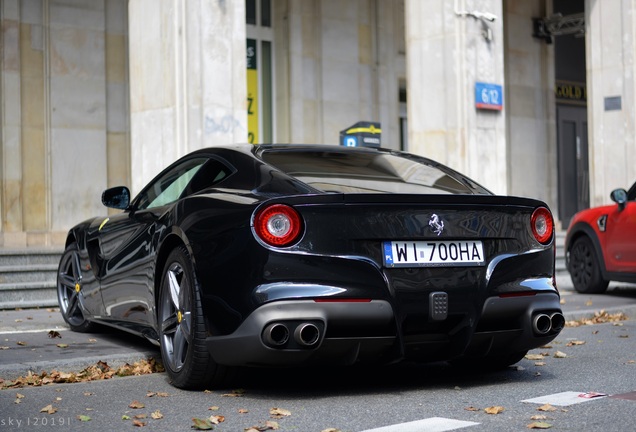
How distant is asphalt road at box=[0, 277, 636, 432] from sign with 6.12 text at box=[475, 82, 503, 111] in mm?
7751

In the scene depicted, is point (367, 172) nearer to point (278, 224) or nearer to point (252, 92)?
point (278, 224)

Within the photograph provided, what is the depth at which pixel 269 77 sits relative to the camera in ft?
61.5

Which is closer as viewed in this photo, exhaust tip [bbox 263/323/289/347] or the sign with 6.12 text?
exhaust tip [bbox 263/323/289/347]

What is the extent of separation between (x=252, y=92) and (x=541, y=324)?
42.5 ft

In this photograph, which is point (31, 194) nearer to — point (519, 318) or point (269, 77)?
point (269, 77)

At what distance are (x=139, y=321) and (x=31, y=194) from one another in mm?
9417

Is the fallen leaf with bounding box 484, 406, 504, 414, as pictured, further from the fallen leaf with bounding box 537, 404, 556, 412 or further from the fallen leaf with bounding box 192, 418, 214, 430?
the fallen leaf with bounding box 192, 418, 214, 430

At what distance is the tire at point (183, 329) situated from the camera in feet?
18.5

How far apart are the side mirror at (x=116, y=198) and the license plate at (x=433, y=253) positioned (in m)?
2.60

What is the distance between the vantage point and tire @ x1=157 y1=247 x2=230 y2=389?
222 inches

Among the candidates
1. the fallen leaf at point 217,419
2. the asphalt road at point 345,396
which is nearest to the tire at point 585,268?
the asphalt road at point 345,396

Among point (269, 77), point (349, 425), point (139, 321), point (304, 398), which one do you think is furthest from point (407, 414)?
→ point (269, 77)

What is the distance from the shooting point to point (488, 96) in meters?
15.2

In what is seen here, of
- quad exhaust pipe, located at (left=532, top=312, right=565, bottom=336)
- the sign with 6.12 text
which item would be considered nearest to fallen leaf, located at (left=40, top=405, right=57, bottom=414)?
quad exhaust pipe, located at (left=532, top=312, right=565, bottom=336)
